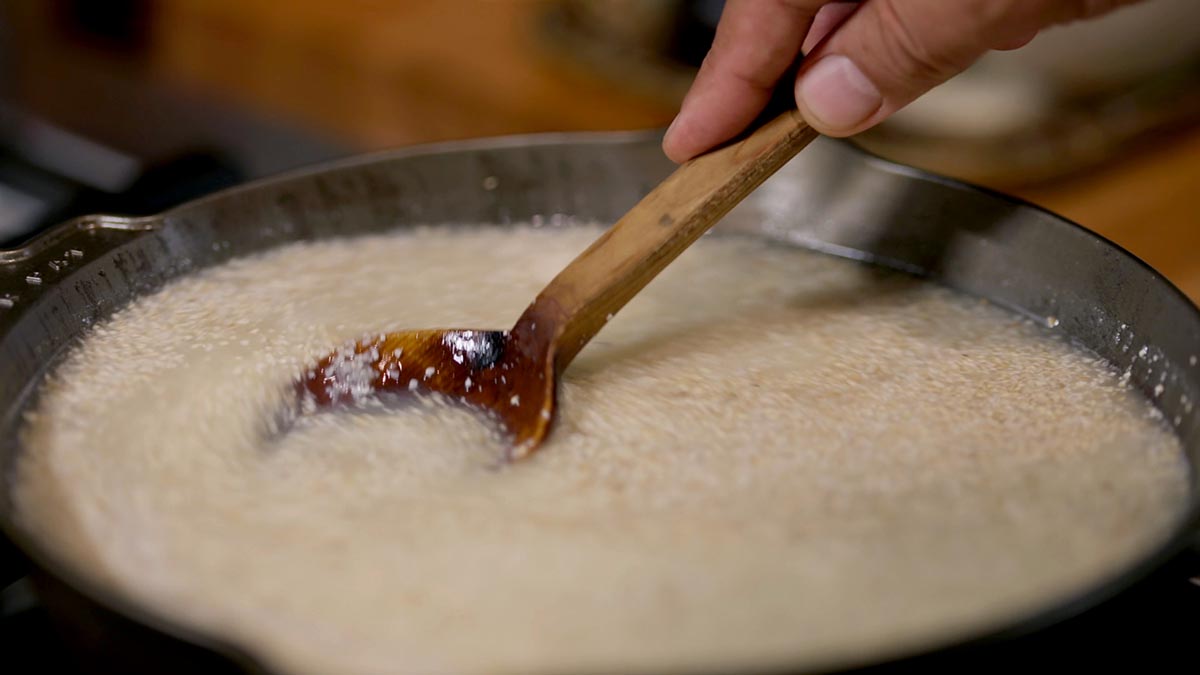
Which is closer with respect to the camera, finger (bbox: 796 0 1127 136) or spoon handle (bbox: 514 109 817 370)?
finger (bbox: 796 0 1127 136)

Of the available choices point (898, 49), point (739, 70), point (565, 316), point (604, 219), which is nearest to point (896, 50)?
point (898, 49)

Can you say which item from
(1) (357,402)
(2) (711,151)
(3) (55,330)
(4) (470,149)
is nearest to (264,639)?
(1) (357,402)

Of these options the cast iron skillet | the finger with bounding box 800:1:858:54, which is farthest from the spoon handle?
the cast iron skillet

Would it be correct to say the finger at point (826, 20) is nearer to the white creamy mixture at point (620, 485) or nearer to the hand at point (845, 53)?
the hand at point (845, 53)

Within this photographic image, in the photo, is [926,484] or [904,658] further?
[926,484]

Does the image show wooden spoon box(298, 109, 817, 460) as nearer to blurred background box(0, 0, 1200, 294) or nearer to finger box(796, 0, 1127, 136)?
finger box(796, 0, 1127, 136)

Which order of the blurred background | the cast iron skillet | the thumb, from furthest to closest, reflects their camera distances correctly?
the blurred background < the thumb < the cast iron skillet

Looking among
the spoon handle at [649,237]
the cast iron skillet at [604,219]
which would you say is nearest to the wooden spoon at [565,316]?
the spoon handle at [649,237]

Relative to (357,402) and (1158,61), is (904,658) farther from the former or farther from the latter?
(1158,61)
